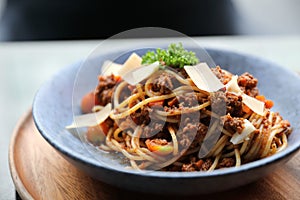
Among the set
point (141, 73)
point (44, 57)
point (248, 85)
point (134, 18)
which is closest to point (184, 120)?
point (141, 73)

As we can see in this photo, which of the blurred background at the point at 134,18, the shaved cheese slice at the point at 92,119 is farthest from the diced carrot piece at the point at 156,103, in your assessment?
the blurred background at the point at 134,18

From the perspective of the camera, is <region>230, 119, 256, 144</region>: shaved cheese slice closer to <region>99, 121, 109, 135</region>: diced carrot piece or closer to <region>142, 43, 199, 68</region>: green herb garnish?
<region>142, 43, 199, 68</region>: green herb garnish

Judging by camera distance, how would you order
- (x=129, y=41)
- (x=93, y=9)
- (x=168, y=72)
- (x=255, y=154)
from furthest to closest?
(x=93, y=9) < (x=129, y=41) < (x=168, y=72) < (x=255, y=154)

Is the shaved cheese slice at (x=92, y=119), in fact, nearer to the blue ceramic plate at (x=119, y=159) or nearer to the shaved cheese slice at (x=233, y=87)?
the blue ceramic plate at (x=119, y=159)

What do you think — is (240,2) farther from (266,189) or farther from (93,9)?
(266,189)

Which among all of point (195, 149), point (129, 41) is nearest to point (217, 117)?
point (195, 149)
